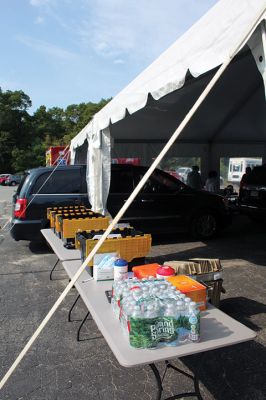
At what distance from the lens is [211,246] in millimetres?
8078

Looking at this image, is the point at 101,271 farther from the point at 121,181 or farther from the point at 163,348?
the point at 121,181

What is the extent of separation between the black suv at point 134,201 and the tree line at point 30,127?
183ft

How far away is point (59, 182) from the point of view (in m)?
7.74

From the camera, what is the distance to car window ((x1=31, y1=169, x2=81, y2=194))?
7531mm

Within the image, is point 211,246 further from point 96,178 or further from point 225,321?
point 225,321

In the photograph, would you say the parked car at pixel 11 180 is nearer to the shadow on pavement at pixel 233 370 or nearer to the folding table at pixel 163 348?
the shadow on pavement at pixel 233 370

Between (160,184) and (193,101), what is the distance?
1963 mm

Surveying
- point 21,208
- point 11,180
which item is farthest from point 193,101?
point 11,180

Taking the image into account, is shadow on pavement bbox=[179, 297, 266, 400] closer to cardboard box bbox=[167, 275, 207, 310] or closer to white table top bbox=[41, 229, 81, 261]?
cardboard box bbox=[167, 275, 207, 310]

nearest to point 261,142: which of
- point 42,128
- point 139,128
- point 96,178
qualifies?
point 139,128

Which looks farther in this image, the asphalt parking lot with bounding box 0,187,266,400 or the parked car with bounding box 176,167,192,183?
the parked car with bounding box 176,167,192,183

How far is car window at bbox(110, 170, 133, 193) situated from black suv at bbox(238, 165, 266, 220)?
3.73 metres

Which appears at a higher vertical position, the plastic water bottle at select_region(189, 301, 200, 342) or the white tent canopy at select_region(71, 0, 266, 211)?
the white tent canopy at select_region(71, 0, 266, 211)

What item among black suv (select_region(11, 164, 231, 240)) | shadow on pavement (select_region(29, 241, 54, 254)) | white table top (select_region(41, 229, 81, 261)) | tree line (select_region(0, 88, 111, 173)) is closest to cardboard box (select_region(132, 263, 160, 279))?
white table top (select_region(41, 229, 81, 261))
